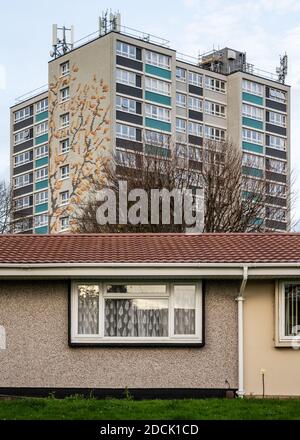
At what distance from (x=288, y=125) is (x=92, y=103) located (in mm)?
30760

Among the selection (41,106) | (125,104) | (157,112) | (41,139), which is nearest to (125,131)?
(125,104)

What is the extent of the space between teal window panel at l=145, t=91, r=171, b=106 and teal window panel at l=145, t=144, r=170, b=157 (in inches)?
1700

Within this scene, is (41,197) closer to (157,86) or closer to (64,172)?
(64,172)

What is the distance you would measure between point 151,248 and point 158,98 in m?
72.1

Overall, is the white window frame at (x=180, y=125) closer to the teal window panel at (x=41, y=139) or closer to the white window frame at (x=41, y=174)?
the teal window panel at (x=41, y=139)

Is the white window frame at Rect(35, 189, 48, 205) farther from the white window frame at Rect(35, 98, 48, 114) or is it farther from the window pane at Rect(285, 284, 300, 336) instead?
the window pane at Rect(285, 284, 300, 336)

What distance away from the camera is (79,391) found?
1512 centimetres

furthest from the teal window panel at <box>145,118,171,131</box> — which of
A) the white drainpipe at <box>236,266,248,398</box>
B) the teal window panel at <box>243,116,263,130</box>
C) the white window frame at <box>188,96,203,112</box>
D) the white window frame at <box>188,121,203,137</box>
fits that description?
the white drainpipe at <box>236,266,248,398</box>

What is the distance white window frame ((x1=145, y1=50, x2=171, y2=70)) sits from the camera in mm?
86931

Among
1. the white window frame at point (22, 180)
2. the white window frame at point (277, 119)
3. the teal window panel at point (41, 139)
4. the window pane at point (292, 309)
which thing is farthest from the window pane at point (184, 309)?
the white window frame at point (277, 119)

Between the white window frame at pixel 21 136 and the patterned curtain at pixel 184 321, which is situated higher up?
the white window frame at pixel 21 136

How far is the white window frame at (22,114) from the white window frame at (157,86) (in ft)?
68.4

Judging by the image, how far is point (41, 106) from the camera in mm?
99062

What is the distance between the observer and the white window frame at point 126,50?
83.1 meters
